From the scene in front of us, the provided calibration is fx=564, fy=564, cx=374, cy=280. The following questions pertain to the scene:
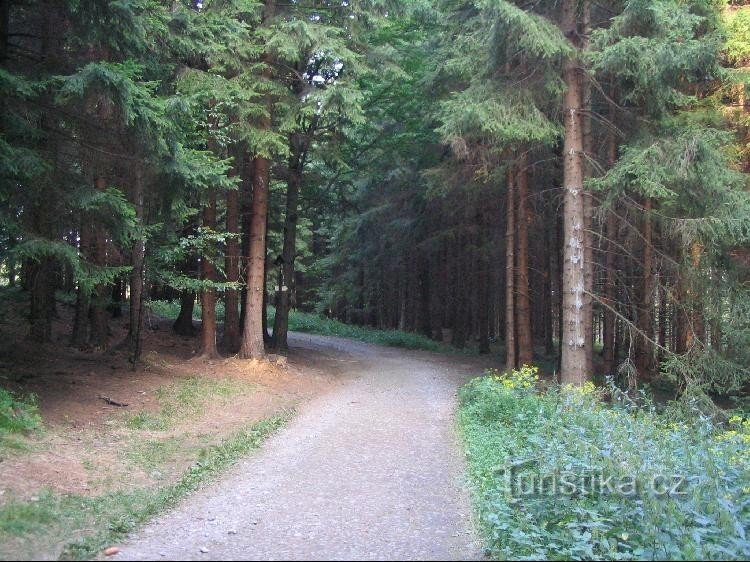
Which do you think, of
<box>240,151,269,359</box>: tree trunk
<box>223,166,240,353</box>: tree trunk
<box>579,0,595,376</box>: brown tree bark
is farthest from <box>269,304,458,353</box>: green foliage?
<box>579,0,595,376</box>: brown tree bark

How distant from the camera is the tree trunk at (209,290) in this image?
42.5 feet

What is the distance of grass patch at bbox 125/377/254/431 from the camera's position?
8734mm

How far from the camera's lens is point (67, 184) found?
27.2 ft

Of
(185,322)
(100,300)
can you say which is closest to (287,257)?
(185,322)

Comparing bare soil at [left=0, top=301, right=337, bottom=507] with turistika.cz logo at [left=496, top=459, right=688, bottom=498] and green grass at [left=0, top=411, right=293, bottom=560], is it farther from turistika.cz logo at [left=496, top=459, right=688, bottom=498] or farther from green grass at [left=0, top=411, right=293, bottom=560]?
turistika.cz logo at [left=496, top=459, right=688, bottom=498]

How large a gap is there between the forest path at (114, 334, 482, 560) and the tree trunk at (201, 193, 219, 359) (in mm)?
4224

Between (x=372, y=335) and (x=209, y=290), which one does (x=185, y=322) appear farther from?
(x=372, y=335)

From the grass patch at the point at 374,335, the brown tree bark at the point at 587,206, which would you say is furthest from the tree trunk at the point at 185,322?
the brown tree bark at the point at 587,206

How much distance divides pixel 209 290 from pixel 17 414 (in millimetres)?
6241

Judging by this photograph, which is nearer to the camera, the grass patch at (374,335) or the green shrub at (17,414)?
the green shrub at (17,414)

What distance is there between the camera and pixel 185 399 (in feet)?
33.6

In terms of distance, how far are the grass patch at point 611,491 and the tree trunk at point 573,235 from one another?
3.36m

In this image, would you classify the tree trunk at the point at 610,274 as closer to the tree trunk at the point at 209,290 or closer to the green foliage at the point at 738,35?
the green foliage at the point at 738,35

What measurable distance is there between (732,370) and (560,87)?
634 cm
